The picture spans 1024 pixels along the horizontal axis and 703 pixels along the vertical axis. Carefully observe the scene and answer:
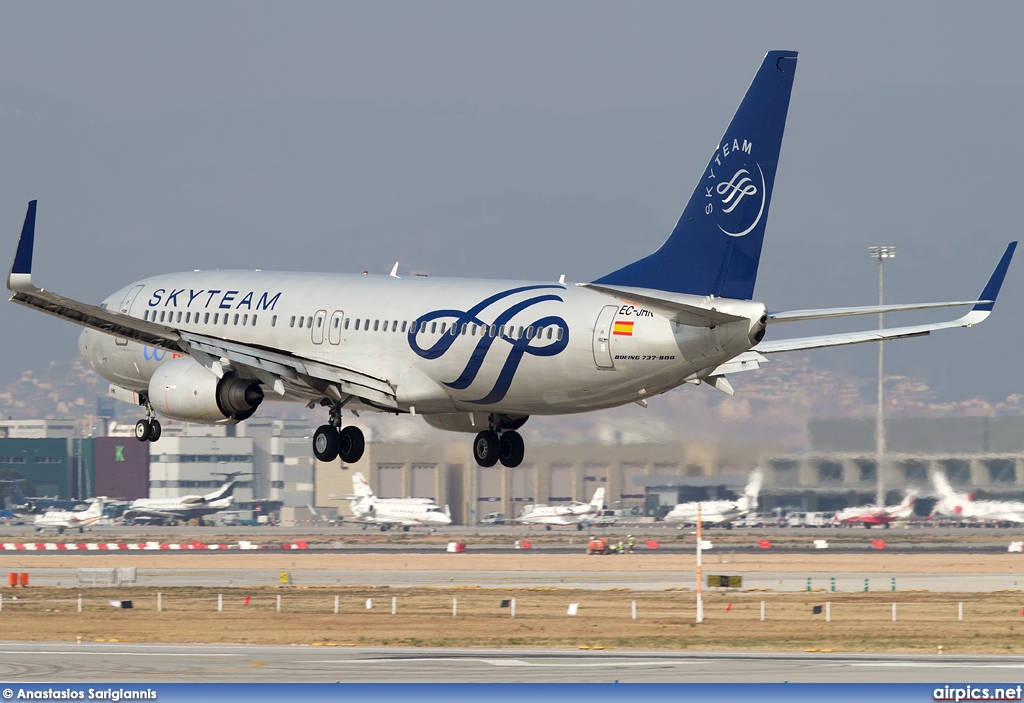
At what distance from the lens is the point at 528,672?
52.1 metres

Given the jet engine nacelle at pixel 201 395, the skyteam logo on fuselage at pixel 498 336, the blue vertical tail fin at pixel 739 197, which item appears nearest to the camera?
the blue vertical tail fin at pixel 739 197

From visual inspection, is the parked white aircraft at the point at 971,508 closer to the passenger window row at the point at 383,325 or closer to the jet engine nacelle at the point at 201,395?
the passenger window row at the point at 383,325

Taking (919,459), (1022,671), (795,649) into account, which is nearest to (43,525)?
(919,459)

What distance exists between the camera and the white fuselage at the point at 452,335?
47.3m

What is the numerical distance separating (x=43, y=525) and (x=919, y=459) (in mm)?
83103

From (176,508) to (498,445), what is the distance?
12210 centimetres

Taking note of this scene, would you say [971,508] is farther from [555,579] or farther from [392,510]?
[392,510]

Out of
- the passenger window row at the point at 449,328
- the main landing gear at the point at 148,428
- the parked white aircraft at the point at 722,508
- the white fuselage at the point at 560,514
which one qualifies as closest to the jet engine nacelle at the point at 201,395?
the main landing gear at the point at 148,428

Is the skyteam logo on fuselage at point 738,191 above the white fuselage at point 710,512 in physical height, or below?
above

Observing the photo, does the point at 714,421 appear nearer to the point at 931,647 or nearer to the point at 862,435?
the point at 862,435

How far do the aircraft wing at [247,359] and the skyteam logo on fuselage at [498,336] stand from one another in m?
2.10

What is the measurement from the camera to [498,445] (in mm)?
54656

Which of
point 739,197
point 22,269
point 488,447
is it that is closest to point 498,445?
point 488,447

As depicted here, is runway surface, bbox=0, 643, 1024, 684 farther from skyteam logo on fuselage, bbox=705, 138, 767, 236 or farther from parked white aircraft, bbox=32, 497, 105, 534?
parked white aircraft, bbox=32, 497, 105, 534
